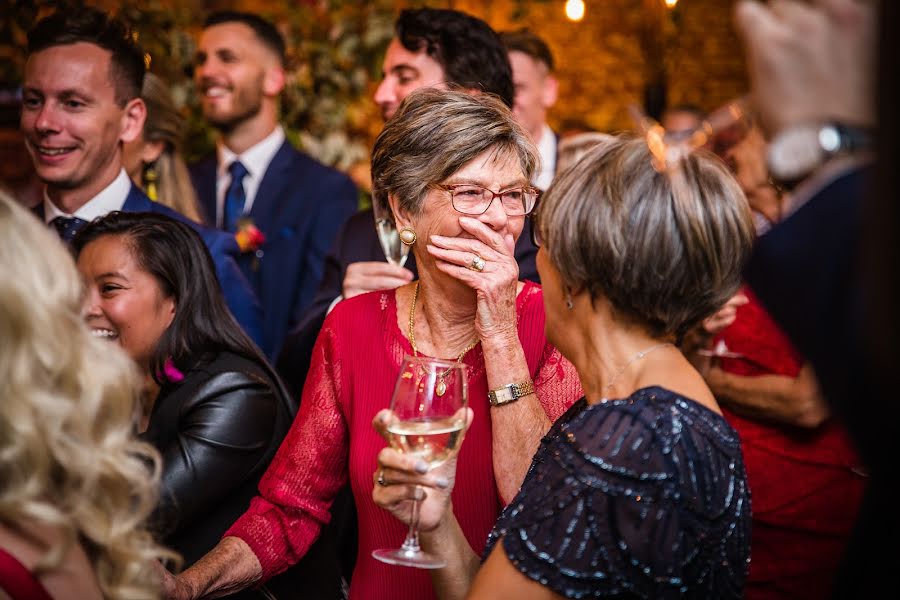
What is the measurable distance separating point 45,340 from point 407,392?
A: 59 centimetres

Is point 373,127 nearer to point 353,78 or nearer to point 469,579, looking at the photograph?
point 353,78

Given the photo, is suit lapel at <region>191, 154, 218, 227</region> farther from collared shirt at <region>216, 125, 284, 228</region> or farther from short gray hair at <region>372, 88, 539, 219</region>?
short gray hair at <region>372, 88, 539, 219</region>

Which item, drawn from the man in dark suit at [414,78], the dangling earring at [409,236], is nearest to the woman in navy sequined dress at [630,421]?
the dangling earring at [409,236]

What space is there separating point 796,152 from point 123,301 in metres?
1.94

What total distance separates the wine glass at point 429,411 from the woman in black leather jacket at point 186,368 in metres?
0.85

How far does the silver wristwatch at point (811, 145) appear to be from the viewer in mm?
1070

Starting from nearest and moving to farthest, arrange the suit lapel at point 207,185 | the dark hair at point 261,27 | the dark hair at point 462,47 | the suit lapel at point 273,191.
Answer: the dark hair at point 462,47
the suit lapel at point 273,191
the suit lapel at point 207,185
the dark hair at point 261,27

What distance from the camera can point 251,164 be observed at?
441 centimetres

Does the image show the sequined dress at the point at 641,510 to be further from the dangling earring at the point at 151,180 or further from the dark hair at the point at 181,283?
the dangling earring at the point at 151,180

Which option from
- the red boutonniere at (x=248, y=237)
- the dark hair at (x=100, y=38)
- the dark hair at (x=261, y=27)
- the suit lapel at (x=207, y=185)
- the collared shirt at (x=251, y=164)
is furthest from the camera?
the dark hair at (x=261, y=27)

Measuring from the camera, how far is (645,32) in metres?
6.03

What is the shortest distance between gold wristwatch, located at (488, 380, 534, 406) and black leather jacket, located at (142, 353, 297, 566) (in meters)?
0.71

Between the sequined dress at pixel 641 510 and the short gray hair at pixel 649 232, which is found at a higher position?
the short gray hair at pixel 649 232

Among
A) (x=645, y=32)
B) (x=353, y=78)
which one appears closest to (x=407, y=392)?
(x=353, y=78)
